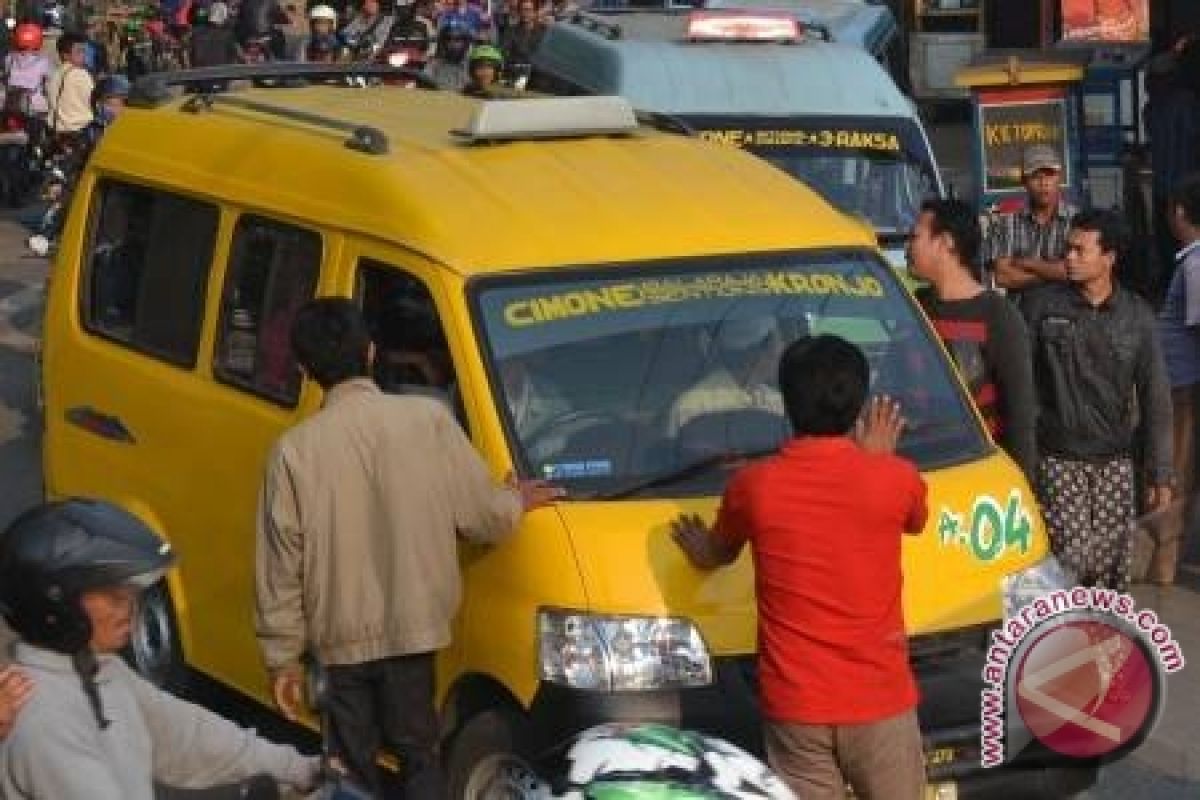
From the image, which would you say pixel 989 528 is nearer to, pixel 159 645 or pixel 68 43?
pixel 159 645

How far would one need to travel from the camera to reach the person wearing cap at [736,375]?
6.18m

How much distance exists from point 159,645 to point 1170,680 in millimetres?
3370

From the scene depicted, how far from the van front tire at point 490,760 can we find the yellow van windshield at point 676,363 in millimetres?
619

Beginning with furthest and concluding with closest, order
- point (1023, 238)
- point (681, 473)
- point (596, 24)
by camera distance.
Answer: point (596, 24) < point (1023, 238) < point (681, 473)

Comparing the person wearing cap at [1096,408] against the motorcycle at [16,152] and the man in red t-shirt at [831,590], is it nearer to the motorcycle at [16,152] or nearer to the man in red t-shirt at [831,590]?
the man in red t-shirt at [831,590]

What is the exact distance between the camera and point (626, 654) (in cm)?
561

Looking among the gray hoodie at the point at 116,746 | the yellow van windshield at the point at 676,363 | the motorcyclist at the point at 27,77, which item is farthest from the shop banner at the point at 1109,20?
the gray hoodie at the point at 116,746

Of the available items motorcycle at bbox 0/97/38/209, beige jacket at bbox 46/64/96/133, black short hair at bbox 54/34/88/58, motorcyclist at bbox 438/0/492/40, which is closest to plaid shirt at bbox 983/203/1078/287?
motorcyclist at bbox 438/0/492/40

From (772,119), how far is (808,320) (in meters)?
5.41

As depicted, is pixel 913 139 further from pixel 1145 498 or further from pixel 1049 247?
pixel 1145 498

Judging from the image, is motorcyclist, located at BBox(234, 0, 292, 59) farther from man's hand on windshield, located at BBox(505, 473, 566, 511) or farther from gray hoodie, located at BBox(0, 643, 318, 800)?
gray hoodie, located at BBox(0, 643, 318, 800)

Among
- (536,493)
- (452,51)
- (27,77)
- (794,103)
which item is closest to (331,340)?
(536,493)

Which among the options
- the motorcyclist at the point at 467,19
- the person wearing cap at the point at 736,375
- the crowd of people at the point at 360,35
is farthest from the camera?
the motorcyclist at the point at 467,19

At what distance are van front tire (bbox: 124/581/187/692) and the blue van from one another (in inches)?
175
